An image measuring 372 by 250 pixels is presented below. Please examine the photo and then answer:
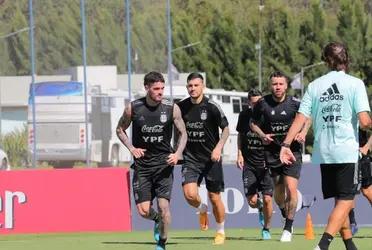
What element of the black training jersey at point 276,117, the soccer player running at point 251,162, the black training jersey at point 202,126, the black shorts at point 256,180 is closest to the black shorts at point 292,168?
the black training jersey at point 276,117

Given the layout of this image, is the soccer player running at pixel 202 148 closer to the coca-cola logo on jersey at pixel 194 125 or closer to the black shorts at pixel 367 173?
the coca-cola logo on jersey at pixel 194 125

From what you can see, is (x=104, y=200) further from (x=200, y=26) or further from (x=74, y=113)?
(x=200, y=26)

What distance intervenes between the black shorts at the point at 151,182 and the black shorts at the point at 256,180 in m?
3.23

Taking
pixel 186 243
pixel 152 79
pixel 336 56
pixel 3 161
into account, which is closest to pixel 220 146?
pixel 186 243

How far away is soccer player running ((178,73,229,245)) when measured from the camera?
1546cm

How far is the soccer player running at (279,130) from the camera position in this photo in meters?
15.3

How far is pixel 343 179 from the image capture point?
1098cm

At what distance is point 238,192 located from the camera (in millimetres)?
20703

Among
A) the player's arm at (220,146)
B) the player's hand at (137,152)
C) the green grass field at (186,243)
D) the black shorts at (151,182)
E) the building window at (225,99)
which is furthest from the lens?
the building window at (225,99)

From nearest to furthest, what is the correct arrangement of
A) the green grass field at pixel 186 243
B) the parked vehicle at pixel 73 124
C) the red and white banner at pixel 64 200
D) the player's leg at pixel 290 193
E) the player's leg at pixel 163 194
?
the player's leg at pixel 163 194 → the green grass field at pixel 186 243 → the player's leg at pixel 290 193 → the red and white banner at pixel 64 200 → the parked vehicle at pixel 73 124

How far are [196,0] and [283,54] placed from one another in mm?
22534

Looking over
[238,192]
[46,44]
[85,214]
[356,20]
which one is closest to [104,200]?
[85,214]

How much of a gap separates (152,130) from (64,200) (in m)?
6.62

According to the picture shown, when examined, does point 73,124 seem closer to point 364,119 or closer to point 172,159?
point 172,159
